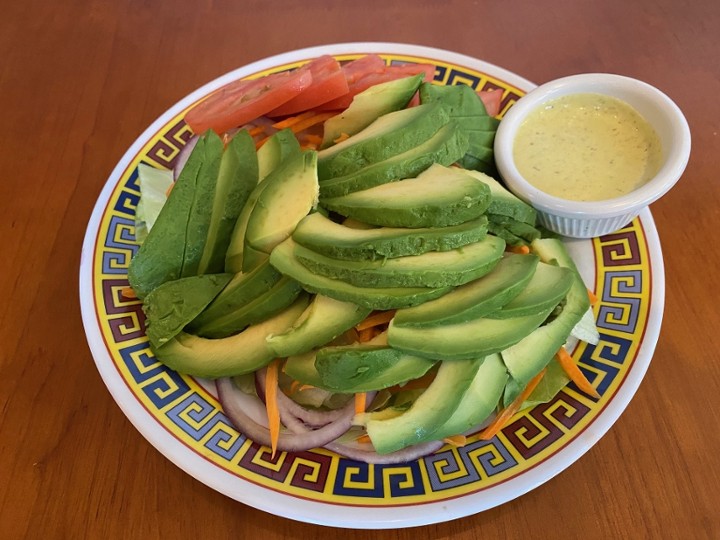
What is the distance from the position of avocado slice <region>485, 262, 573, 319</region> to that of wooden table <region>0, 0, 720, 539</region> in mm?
458

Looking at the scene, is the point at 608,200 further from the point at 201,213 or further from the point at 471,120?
the point at 201,213

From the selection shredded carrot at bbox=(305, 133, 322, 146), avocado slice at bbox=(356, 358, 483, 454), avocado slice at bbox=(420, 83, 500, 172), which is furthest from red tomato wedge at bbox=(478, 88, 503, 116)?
avocado slice at bbox=(356, 358, 483, 454)

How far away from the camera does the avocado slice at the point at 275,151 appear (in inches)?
61.5

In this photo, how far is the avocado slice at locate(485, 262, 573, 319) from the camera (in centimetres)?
127

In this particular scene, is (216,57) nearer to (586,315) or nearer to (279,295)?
(279,295)

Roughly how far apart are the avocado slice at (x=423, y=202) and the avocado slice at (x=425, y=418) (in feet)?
1.04

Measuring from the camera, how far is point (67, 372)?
64.3 inches

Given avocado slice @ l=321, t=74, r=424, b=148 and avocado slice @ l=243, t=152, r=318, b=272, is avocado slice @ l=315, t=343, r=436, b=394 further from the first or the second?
avocado slice @ l=321, t=74, r=424, b=148

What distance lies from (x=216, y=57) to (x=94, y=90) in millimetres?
499

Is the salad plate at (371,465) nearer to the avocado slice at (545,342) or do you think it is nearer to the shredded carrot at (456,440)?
the shredded carrot at (456,440)

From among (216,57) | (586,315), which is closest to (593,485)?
(586,315)

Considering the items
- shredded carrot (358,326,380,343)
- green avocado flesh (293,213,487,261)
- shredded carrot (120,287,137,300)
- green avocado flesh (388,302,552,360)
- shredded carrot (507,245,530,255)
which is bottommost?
shredded carrot (507,245,530,255)

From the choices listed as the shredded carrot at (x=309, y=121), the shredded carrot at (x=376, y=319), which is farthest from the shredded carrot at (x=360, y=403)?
the shredded carrot at (x=309, y=121)

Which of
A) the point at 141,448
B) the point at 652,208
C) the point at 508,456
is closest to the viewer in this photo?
the point at 508,456
